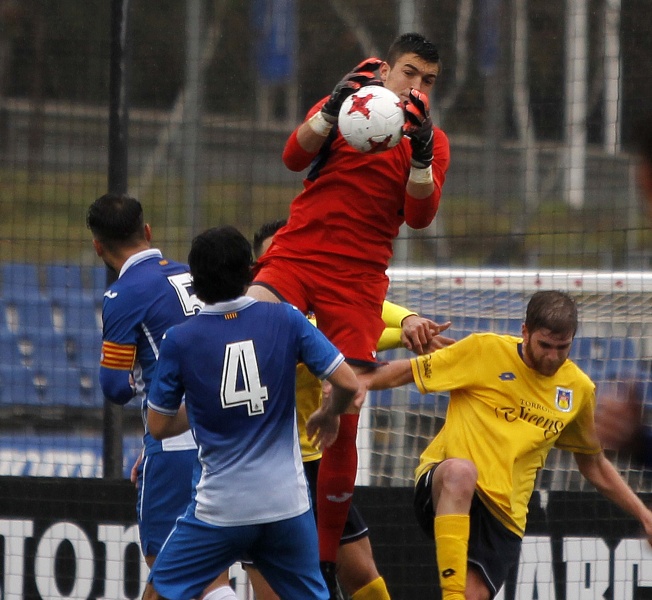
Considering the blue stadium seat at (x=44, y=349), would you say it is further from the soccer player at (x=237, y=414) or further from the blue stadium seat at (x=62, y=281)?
the soccer player at (x=237, y=414)

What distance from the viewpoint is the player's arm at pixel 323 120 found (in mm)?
4707

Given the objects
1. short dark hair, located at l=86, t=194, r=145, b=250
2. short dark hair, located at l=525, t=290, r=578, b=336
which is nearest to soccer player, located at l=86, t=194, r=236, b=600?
short dark hair, located at l=86, t=194, r=145, b=250

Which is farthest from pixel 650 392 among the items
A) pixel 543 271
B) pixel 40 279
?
pixel 40 279

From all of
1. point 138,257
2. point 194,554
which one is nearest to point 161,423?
point 194,554

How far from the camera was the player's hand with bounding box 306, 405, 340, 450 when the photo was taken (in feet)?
14.1

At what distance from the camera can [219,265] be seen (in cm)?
403

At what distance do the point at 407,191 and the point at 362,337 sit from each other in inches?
25.5

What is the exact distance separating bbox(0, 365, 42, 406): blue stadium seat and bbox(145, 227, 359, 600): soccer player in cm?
321

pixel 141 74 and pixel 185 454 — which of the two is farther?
pixel 141 74

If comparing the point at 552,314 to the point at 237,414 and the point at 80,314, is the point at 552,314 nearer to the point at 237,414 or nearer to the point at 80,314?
the point at 237,414

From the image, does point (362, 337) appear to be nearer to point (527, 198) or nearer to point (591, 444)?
point (591, 444)

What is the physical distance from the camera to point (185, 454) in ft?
16.3

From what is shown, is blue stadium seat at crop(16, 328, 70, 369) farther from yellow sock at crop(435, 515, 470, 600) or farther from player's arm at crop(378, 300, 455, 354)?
yellow sock at crop(435, 515, 470, 600)

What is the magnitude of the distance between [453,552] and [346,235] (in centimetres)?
138
